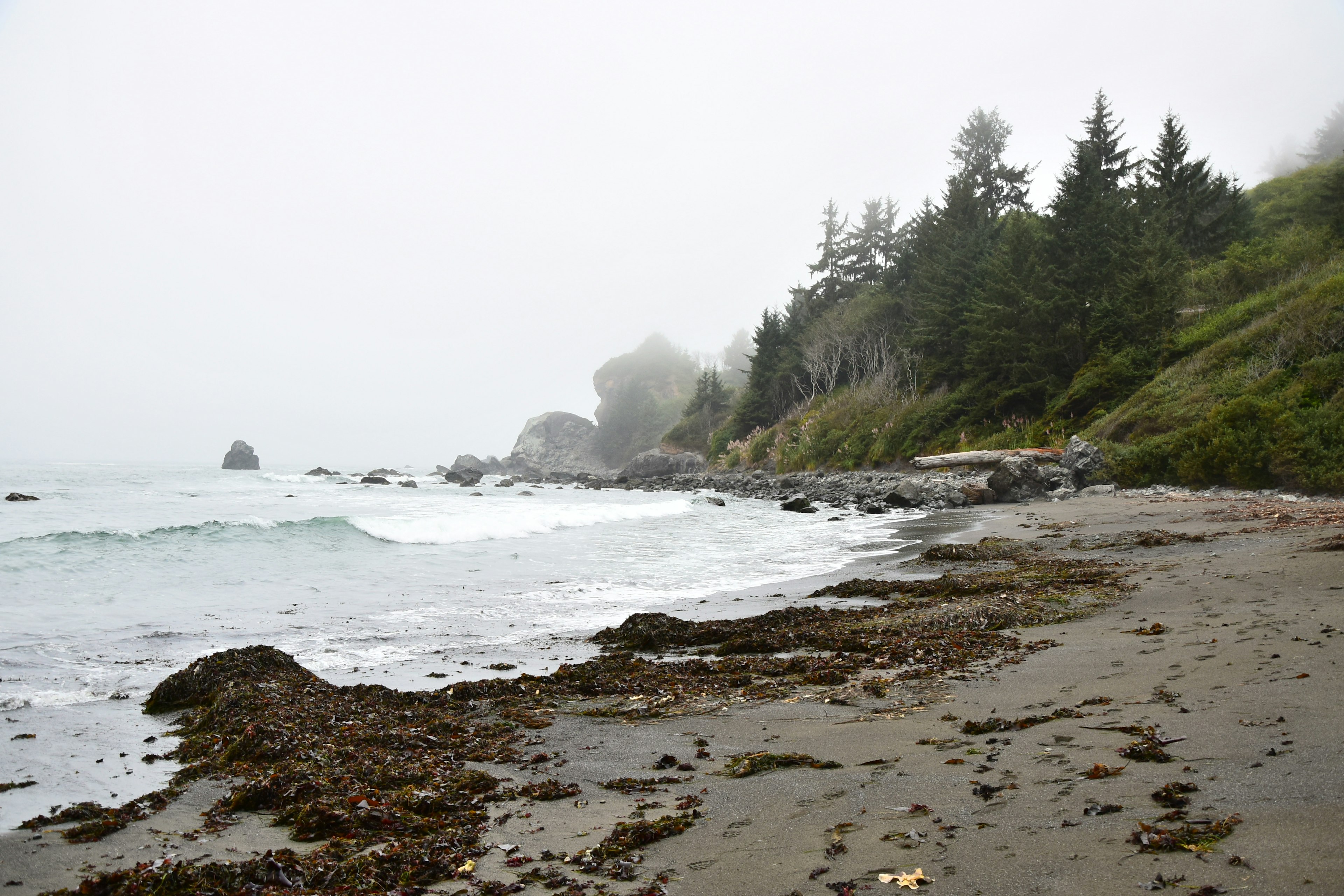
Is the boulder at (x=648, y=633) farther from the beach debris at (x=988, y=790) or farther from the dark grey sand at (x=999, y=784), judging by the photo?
the beach debris at (x=988, y=790)

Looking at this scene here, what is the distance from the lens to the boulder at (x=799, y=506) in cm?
2233

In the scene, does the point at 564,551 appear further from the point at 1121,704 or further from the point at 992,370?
the point at 992,370

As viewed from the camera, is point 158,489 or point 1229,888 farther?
point 158,489

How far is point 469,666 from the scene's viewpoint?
5.99 m

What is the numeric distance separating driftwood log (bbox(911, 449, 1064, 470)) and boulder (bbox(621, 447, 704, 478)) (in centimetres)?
2943

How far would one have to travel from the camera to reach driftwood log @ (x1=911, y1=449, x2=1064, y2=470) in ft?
72.3

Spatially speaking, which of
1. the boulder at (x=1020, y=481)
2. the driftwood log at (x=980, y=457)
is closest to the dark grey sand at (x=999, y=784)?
the boulder at (x=1020, y=481)

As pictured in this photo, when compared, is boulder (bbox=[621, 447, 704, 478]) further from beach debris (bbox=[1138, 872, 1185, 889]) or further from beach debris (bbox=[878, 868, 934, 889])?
beach debris (bbox=[1138, 872, 1185, 889])

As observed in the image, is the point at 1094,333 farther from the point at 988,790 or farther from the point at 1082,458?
the point at 988,790

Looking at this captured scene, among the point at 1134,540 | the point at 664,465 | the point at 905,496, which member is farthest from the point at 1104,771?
the point at 664,465

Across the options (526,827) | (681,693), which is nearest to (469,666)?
(681,693)

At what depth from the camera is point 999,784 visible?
8.59 feet

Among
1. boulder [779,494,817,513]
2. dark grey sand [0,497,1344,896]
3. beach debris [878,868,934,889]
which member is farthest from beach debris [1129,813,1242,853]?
boulder [779,494,817,513]

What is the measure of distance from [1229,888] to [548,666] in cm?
503
